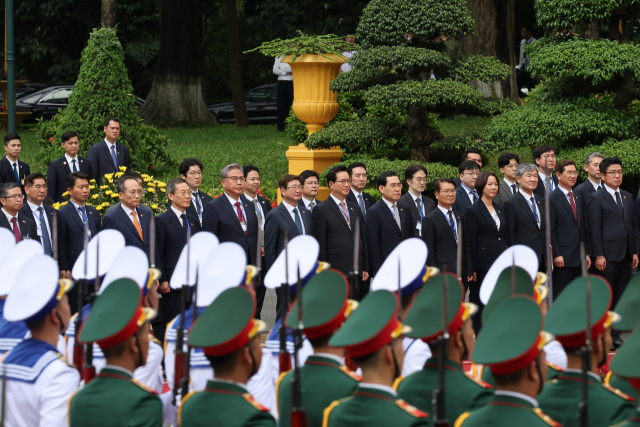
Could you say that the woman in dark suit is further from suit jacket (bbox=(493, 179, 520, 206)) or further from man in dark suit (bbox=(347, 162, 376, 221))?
man in dark suit (bbox=(347, 162, 376, 221))

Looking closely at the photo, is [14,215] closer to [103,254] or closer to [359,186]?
[103,254]

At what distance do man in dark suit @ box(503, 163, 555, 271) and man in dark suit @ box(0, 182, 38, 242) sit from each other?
15.6 feet

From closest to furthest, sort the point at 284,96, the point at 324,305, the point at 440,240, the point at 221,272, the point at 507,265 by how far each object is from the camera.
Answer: the point at 324,305 → the point at 221,272 → the point at 507,265 → the point at 440,240 → the point at 284,96

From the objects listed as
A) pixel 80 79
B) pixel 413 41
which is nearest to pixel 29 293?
pixel 413 41

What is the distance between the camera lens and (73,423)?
144 inches

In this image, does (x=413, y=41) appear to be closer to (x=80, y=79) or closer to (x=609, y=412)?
(x=80, y=79)

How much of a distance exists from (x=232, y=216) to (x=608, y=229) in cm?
387

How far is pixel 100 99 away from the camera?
44.6 ft

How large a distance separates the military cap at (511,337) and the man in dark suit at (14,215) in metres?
5.61

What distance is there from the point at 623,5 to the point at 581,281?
841 centimetres

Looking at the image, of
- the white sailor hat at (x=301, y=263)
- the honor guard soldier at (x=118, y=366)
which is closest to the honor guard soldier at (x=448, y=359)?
the honor guard soldier at (x=118, y=366)

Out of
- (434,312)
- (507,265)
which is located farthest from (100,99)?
(434,312)

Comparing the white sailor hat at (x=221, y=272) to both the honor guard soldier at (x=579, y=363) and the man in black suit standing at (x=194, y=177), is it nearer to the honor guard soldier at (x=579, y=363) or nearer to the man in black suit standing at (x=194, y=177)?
the honor guard soldier at (x=579, y=363)

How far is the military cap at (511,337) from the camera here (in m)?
3.34
